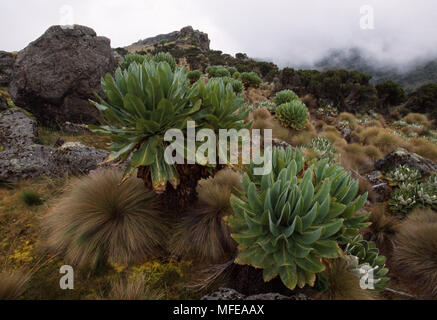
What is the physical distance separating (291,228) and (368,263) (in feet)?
4.83

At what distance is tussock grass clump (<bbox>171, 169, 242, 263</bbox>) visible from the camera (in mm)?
2424

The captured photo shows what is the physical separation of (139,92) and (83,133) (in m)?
3.70

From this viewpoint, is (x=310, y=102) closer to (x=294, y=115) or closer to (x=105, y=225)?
(x=294, y=115)

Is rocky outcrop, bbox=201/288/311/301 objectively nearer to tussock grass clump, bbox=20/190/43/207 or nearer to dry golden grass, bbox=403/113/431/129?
tussock grass clump, bbox=20/190/43/207

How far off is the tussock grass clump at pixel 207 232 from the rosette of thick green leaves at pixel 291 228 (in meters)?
0.47

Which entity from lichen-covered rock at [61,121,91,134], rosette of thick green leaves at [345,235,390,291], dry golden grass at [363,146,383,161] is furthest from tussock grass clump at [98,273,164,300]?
dry golden grass at [363,146,383,161]

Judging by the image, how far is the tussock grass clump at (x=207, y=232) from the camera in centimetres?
242

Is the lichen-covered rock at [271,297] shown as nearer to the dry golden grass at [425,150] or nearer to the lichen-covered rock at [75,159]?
the lichen-covered rock at [75,159]

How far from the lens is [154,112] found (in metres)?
2.16

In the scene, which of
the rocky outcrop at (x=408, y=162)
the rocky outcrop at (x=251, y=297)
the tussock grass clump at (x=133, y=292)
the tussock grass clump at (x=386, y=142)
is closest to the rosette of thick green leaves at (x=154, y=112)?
the tussock grass clump at (x=133, y=292)
